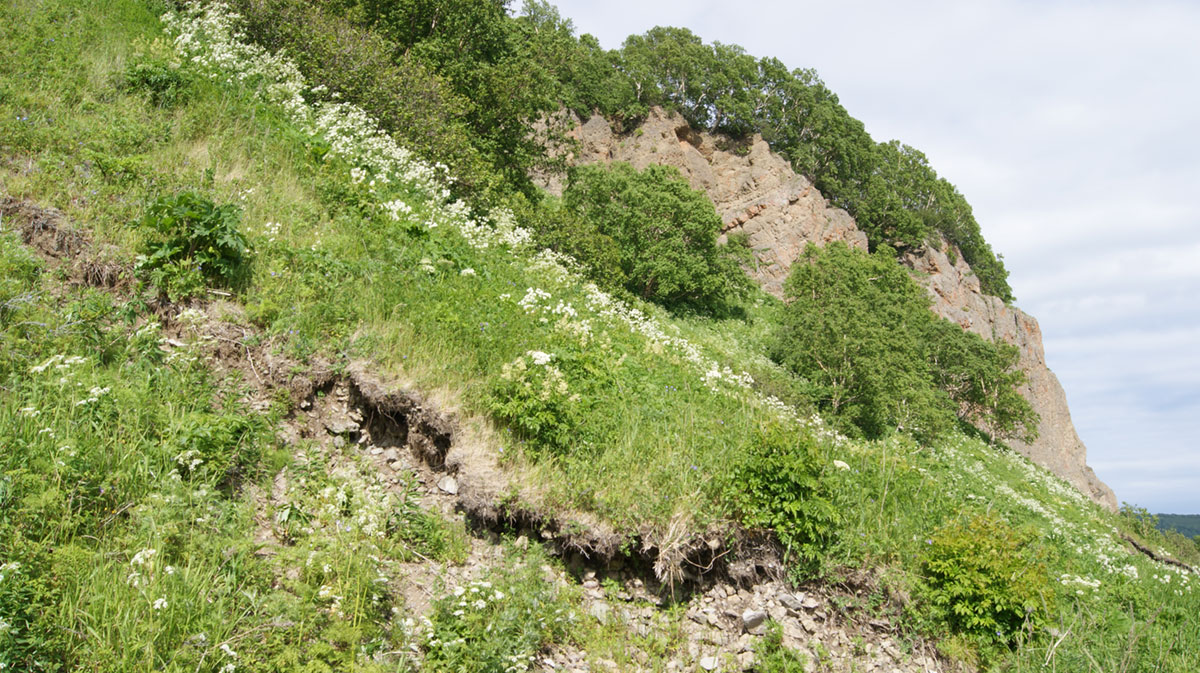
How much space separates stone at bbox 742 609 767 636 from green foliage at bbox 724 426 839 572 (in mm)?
595

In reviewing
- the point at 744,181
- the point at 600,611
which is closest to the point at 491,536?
the point at 600,611

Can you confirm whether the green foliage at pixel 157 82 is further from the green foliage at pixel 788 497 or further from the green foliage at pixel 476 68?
the green foliage at pixel 788 497

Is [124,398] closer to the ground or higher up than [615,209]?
closer to the ground

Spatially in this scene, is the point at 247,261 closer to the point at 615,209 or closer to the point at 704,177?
the point at 615,209

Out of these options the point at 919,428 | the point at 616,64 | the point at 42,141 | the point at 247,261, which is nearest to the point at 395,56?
the point at 42,141

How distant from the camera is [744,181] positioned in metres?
45.8

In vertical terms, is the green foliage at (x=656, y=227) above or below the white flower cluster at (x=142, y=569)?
above

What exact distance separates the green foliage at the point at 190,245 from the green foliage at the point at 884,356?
11.6m

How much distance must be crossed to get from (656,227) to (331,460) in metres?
24.4

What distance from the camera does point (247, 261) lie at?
22.0 feet

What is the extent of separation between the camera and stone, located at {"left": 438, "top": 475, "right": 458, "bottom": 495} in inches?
219

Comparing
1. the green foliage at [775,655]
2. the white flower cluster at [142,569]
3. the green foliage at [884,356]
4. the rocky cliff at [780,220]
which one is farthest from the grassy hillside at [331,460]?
the rocky cliff at [780,220]

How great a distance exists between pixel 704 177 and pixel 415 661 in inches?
1758

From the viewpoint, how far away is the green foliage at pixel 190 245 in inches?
242
